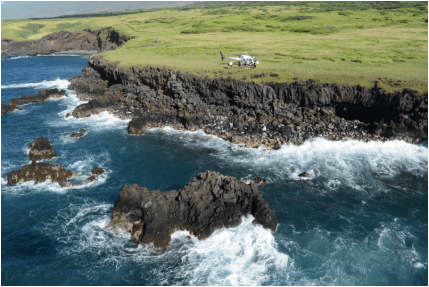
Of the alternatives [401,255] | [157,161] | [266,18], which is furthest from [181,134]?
[266,18]

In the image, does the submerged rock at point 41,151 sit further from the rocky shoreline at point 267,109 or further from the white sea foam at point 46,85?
the white sea foam at point 46,85

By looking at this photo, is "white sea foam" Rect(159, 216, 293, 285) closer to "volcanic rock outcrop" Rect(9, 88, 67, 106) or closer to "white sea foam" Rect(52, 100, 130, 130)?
"white sea foam" Rect(52, 100, 130, 130)

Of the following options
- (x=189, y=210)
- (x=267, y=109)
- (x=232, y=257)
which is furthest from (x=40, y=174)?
(x=267, y=109)

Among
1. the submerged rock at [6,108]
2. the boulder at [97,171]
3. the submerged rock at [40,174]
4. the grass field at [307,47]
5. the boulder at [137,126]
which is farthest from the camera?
the submerged rock at [6,108]

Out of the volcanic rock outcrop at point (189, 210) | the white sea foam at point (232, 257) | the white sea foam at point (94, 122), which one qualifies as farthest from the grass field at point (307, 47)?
the white sea foam at point (232, 257)

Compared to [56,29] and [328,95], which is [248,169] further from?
[56,29]
